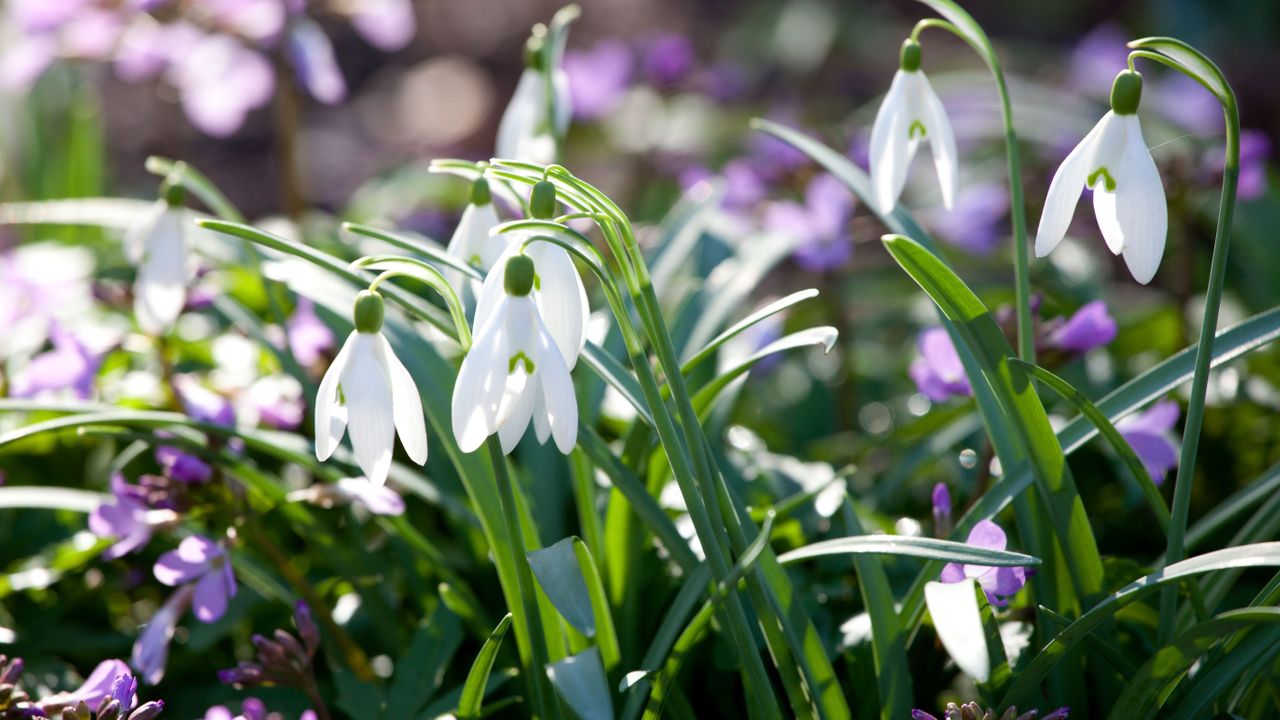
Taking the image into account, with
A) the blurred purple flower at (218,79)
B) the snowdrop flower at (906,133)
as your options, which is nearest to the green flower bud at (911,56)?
the snowdrop flower at (906,133)

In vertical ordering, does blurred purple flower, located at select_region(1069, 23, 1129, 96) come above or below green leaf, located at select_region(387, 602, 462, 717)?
above

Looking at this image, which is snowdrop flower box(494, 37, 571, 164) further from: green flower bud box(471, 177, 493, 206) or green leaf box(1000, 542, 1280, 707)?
green leaf box(1000, 542, 1280, 707)

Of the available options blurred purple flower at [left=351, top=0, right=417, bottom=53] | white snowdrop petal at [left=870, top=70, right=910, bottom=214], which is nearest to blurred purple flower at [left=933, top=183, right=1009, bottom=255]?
white snowdrop petal at [left=870, top=70, right=910, bottom=214]

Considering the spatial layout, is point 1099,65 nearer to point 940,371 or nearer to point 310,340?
point 940,371

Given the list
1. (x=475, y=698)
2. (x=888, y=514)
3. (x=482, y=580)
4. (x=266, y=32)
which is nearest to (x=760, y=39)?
(x=266, y=32)

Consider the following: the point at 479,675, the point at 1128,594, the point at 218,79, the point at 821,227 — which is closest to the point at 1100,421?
the point at 1128,594

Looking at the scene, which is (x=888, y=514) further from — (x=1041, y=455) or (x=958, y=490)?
(x=1041, y=455)
